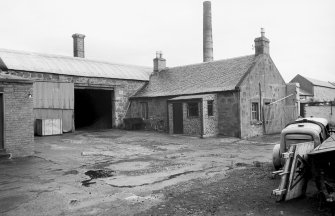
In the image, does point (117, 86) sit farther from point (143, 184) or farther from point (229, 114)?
point (143, 184)

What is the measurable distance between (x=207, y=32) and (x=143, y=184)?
26.9 m

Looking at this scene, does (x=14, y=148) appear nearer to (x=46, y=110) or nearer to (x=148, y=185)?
(x=148, y=185)

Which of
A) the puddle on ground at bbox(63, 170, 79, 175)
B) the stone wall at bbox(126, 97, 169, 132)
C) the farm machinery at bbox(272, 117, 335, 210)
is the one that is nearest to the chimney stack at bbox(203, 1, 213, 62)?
the stone wall at bbox(126, 97, 169, 132)

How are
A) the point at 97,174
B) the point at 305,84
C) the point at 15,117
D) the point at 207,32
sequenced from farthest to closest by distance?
1. the point at 305,84
2. the point at 207,32
3. the point at 15,117
4. the point at 97,174

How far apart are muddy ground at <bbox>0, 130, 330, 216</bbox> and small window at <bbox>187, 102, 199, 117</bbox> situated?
6.69 meters

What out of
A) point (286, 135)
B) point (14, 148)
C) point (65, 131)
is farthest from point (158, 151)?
point (65, 131)

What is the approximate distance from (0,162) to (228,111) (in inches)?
536

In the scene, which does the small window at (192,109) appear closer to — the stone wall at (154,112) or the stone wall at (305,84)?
the stone wall at (154,112)

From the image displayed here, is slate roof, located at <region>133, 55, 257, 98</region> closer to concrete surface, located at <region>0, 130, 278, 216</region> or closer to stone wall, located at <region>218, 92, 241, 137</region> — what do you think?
stone wall, located at <region>218, 92, 241, 137</region>

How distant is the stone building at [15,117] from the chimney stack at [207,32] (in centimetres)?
2265

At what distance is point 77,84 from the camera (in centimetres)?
2195

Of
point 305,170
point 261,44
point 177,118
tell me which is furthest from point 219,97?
point 305,170

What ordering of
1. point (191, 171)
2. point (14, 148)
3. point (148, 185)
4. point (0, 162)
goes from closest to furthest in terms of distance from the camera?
point (148, 185) < point (191, 171) < point (0, 162) < point (14, 148)

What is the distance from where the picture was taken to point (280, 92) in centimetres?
2342
